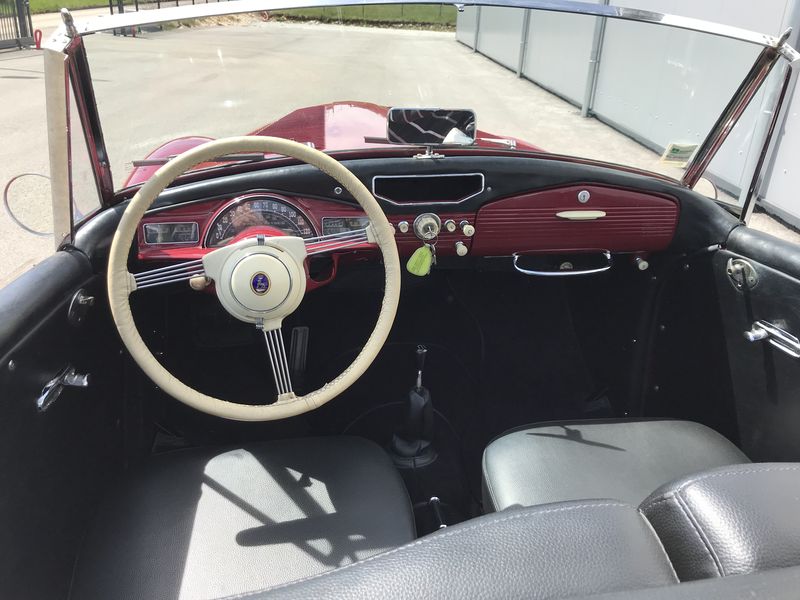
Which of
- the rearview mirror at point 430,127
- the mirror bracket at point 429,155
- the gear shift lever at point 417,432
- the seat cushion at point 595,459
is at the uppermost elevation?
the rearview mirror at point 430,127

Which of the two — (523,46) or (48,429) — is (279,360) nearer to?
(48,429)

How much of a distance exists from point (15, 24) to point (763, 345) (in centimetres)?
1895

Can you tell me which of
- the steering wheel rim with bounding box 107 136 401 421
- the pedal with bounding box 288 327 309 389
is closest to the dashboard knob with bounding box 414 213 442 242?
the steering wheel rim with bounding box 107 136 401 421

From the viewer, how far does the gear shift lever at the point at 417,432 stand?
2.23 metres

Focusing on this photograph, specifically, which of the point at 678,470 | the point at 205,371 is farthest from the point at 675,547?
the point at 205,371

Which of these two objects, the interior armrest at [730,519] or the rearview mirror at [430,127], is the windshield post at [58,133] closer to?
the rearview mirror at [430,127]

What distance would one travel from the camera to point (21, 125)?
7.76 metres

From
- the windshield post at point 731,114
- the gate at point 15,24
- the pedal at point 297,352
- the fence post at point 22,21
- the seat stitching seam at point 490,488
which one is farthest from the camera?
the fence post at point 22,21

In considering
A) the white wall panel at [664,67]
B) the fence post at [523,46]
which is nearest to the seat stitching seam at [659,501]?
the white wall panel at [664,67]

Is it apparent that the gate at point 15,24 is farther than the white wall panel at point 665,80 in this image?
Yes

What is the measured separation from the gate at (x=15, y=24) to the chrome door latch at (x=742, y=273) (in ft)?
57.7

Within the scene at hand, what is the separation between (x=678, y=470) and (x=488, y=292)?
1.11 metres

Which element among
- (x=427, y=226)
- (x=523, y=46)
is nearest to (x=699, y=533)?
(x=427, y=226)

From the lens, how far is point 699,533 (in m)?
0.80
